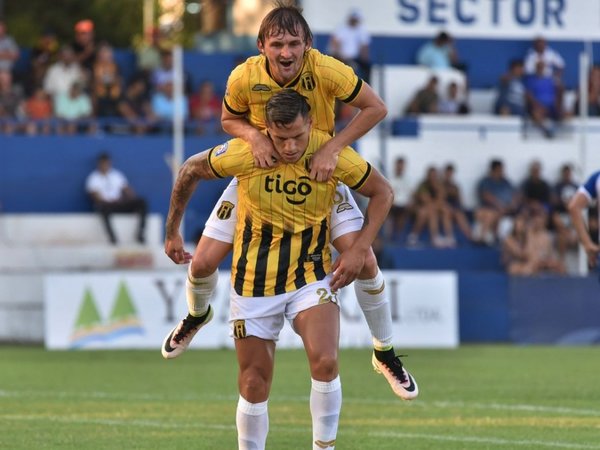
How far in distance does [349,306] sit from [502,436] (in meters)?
9.94

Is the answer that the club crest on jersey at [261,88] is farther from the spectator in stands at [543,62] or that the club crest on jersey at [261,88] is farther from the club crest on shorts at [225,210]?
the spectator in stands at [543,62]

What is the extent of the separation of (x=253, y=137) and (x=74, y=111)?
15.6 metres

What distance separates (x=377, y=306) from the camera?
8.95m

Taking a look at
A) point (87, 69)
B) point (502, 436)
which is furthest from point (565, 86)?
point (502, 436)

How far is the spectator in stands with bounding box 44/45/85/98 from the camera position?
911 inches

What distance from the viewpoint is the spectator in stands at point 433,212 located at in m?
23.6

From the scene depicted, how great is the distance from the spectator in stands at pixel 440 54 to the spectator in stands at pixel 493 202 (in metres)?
2.21

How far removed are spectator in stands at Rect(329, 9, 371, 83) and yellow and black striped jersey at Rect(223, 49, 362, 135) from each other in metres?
15.5

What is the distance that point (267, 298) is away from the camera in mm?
8109

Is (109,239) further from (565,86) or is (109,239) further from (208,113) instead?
(565,86)

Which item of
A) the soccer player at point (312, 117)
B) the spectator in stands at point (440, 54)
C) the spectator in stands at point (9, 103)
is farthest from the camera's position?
the spectator in stands at point (440, 54)

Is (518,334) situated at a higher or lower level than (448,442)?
lower

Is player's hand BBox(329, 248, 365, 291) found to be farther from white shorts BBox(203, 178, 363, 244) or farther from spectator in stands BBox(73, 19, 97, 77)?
spectator in stands BBox(73, 19, 97, 77)

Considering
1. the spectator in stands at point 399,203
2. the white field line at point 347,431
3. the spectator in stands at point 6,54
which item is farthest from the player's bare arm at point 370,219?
the spectator in stands at point 6,54
